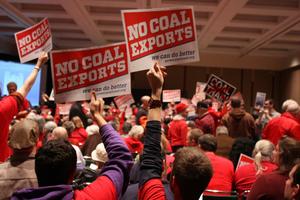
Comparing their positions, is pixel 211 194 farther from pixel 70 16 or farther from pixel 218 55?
pixel 218 55

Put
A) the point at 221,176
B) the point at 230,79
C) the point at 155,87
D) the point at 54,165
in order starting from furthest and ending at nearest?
the point at 230,79, the point at 221,176, the point at 155,87, the point at 54,165

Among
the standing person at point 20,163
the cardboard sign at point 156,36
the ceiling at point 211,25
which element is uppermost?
the ceiling at point 211,25

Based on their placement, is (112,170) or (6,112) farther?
(6,112)

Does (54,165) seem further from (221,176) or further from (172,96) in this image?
(172,96)

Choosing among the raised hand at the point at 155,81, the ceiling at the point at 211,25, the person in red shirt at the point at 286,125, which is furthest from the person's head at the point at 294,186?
the ceiling at the point at 211,25

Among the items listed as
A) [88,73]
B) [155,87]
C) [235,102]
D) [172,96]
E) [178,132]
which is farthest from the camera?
[172,96]

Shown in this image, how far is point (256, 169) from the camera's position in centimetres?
421

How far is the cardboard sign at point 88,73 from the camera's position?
3627 millimetres

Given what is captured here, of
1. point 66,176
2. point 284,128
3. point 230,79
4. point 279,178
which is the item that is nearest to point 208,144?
point 279,178

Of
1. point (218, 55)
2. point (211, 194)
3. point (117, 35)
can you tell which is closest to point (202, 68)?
point (218, 55)

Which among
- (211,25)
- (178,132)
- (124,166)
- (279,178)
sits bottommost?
(178,132)

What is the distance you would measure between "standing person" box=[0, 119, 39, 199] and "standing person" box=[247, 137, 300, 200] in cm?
148

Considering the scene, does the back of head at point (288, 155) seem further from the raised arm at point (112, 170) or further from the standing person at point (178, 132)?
the standing person at point (178, 132)

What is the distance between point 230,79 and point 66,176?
19310 millimetres
